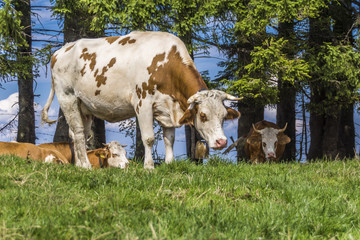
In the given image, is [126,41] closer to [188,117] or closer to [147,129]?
[147,129]

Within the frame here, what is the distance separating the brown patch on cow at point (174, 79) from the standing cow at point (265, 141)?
5.52 metres

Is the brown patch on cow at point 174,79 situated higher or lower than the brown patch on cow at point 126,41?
lower

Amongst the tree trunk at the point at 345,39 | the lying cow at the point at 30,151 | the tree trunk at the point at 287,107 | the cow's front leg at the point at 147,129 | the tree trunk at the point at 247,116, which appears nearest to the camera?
the cow's front leg at the point at 147,129

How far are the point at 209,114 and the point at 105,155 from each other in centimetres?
536

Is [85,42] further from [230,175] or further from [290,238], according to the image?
[290,238]

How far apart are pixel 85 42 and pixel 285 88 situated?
900 cm

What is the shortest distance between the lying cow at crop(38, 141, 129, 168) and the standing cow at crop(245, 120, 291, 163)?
152 inches

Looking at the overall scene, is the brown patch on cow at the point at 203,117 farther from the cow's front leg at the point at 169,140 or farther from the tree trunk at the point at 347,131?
the tree trunk at the point at 347,131

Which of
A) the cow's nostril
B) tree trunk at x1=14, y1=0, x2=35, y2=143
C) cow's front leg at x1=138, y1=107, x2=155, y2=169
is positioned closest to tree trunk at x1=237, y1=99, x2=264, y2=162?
cow's front leg at x1=138, y1=107, x2=155, y2=169

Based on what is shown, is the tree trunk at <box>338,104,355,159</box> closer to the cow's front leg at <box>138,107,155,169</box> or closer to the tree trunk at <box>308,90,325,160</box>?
the tree trunk at <box>308,90,325,160</box>

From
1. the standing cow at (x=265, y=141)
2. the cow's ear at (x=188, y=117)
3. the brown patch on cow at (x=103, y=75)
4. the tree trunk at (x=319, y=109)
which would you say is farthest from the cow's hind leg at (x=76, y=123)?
the tree trunk at (x=319, y=109)

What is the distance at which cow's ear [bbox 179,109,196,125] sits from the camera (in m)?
6.71

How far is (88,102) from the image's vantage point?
Result: 8.43m

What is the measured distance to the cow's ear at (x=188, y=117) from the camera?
6715 millimetres
